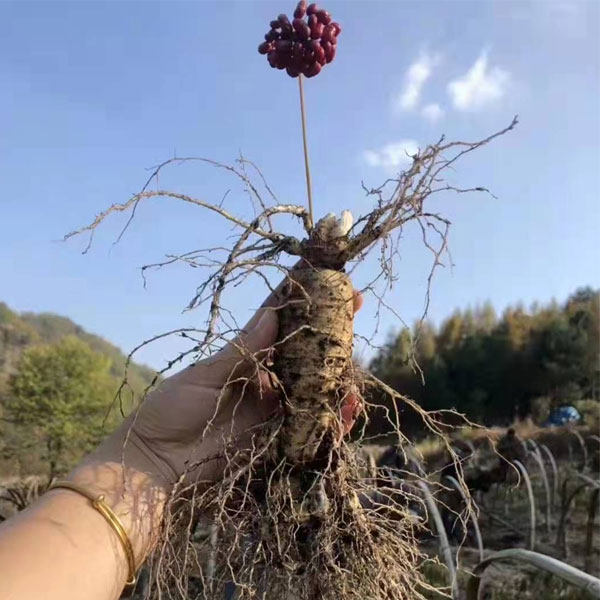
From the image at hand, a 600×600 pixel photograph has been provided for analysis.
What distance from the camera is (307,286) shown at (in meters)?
1.59

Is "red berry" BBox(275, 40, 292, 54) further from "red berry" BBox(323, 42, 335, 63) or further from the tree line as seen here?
the tree line

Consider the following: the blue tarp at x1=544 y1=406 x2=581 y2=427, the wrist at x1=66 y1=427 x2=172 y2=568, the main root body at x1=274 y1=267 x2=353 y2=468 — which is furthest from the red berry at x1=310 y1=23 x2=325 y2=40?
the blue tarp at x1=544 y1=406 x2=581 y2=427

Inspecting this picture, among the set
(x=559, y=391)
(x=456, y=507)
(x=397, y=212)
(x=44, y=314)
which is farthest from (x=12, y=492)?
(x=44, y=314)

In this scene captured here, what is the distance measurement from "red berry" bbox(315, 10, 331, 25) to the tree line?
18991mm

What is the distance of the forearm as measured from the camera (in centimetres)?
115

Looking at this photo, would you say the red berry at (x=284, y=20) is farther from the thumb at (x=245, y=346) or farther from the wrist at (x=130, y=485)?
the wrist at (x=130, y=485)

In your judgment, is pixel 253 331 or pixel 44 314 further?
pixel 44 314

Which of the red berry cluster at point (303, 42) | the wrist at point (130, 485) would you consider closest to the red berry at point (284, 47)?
the red berry cluster at point (303, 42)

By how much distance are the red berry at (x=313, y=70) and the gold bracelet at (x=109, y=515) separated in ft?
4.05

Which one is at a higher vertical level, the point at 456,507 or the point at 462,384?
the point at 462,384

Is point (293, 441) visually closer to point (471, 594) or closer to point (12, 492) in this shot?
point (471, 594)

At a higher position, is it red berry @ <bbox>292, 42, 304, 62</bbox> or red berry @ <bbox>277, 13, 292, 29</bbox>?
red berry @ <bbox>277, 13, 292, 29</bbox>

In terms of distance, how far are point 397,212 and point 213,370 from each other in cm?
64

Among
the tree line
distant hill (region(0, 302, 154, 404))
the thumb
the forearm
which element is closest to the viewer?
the forearm
